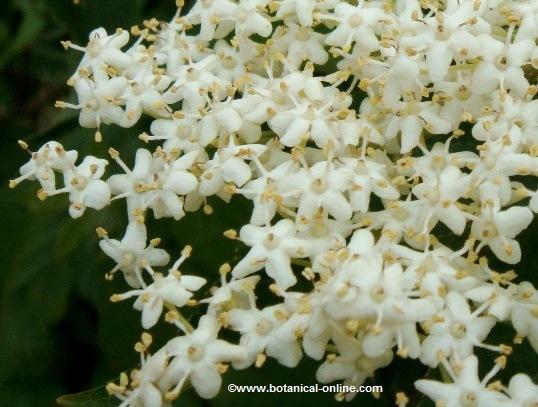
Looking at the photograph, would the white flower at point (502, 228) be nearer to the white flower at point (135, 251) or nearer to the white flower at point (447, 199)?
the white flower at point (447, 199)

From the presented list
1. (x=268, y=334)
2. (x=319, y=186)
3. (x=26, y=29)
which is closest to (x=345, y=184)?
(x=319, y=186)

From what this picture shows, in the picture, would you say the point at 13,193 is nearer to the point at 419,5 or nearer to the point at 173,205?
the point at 173,205

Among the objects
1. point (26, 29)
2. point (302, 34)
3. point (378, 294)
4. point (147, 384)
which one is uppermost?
point (302, 34)

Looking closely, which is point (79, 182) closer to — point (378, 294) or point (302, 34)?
point (302, 34)

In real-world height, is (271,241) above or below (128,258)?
above

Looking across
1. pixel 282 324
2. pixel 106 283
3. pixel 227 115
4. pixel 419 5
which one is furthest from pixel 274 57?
pixel 106 283

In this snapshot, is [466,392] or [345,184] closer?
[466,392]

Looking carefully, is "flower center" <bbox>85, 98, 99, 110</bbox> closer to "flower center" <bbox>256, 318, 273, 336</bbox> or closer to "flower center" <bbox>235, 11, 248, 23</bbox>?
"flower center" <bbox>235, 11, 248, 23</bbox>

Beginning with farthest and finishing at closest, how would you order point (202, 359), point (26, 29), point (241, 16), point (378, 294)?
point (26, 29)
point (241, 16)
point (202, 359)
point (378, 294)

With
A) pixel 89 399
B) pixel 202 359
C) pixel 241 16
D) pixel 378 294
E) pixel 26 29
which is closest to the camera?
pixel 378 294
